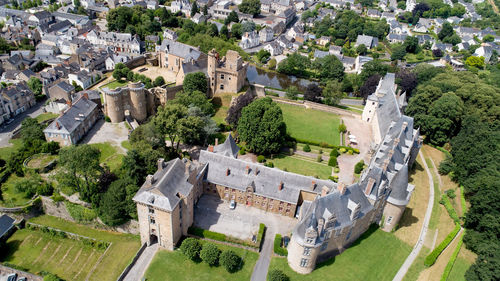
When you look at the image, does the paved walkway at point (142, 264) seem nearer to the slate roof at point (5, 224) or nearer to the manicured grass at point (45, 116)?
the slate roof at point (5, 224)

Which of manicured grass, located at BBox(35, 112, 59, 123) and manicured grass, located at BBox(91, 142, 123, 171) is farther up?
manicured grass, located at BBox(91, 142, 123, 171)

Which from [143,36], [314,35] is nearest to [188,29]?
[143,36]

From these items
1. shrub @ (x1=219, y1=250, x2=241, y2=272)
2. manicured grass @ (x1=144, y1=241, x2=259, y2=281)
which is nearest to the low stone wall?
manicured grass @ (x1=144, y1=241, x2=259, y2=281)

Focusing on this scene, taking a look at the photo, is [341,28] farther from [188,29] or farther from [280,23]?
[188,29]

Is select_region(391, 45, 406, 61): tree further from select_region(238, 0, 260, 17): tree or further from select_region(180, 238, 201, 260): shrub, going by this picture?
select_region(180, 238, 201, 260): shrub

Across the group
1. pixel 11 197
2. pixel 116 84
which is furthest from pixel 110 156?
pixel 116 84

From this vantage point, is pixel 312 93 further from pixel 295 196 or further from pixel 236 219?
pixel 236 219
